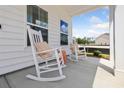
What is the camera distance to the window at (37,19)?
4.20 metres

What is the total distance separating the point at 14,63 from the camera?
11.5 ft

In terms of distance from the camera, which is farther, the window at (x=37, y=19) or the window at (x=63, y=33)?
the window at (x=63, y=33)

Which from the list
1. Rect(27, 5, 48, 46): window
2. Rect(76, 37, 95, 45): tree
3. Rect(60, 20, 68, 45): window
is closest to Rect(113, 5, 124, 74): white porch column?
Rect(27, 5, 48, 46): window

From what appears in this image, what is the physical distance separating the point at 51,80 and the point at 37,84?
1.04ft

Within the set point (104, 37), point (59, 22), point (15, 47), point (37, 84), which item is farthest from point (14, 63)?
point (104, 37)

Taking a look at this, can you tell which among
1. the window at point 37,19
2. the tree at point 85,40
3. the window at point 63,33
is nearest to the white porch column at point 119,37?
the window at point 37,19

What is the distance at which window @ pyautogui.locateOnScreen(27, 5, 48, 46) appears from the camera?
4195 millimetres

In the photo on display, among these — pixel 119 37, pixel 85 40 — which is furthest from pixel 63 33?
pixel 85 40

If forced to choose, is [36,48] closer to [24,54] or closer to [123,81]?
[24,54]

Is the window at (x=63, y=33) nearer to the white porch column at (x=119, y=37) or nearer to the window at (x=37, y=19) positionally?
the window at (x=37, y=19)

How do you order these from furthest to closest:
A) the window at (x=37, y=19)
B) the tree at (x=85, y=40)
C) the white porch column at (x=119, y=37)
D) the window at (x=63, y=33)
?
the tree at (x=85, y=40), the window at (x=63, y=33), the window at (x=37, y=19), the white porch column at (x=119, y=37)

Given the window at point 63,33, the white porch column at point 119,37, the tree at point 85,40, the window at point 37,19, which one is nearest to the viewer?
the white porch column at point 119,37
